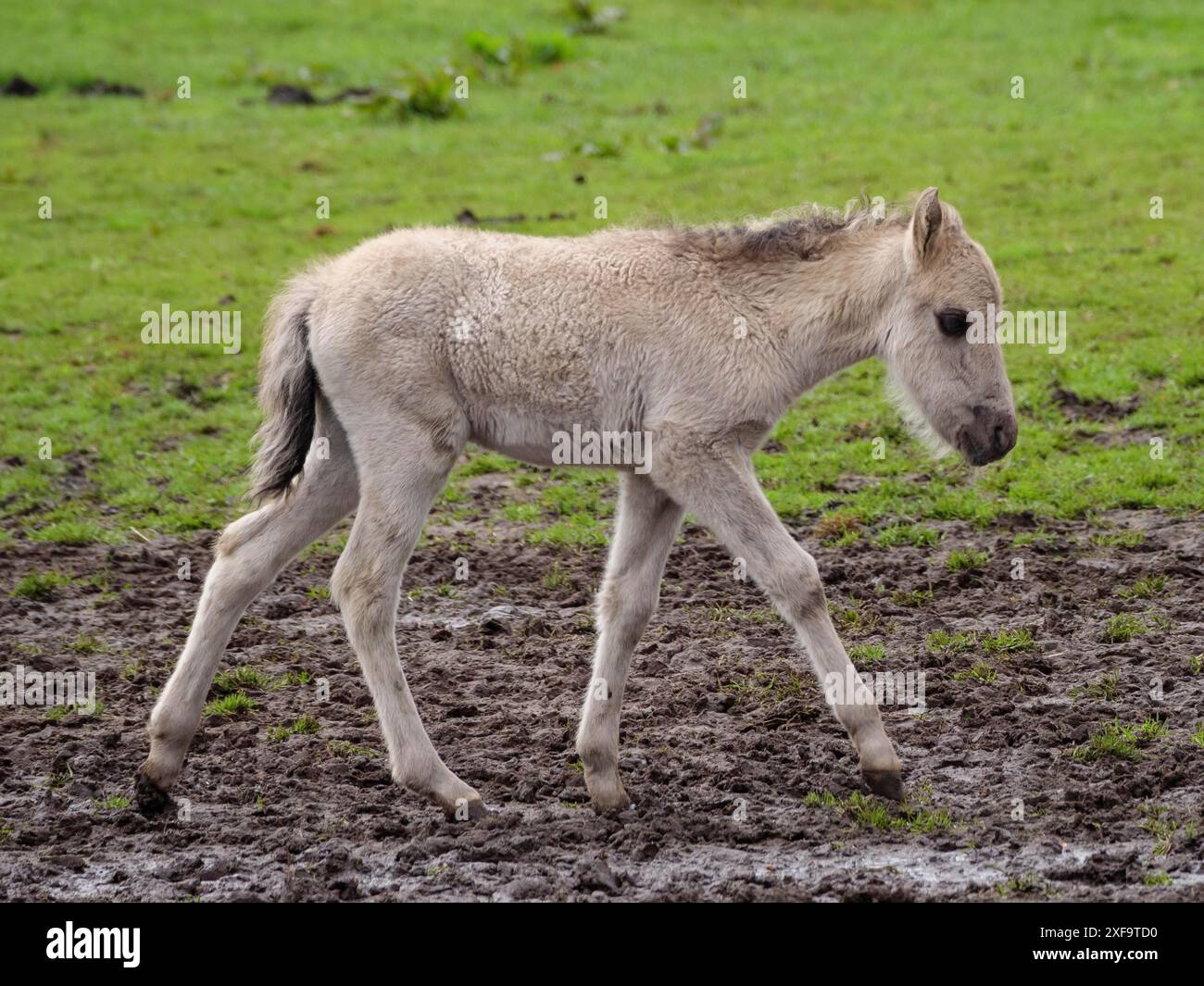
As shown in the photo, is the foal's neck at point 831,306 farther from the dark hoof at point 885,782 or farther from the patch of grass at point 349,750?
the patch of grass at point 349,750

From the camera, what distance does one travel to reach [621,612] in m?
6.56

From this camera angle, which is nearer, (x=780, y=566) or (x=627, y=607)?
(x=780, y=566)

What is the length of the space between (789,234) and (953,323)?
80 centimetres

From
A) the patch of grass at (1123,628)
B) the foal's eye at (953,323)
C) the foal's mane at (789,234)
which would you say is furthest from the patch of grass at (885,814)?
the foal's mane at (789,234)

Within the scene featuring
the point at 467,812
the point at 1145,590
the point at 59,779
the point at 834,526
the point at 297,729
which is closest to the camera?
the point at 467,812

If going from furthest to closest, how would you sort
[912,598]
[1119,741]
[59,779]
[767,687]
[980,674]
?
[912,598] → [767,687] → [980,674] → [59,779] → [1119,741]

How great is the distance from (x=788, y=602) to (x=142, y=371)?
27.9 ft

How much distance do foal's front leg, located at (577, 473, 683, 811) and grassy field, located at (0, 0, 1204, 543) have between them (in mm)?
1557

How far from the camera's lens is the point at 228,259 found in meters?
15.9

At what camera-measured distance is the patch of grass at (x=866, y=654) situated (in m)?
7.76

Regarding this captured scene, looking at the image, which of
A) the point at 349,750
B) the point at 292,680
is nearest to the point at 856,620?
the point at 349,750

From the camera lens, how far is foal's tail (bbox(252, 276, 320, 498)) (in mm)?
6605

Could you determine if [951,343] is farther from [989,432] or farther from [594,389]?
[594,389]

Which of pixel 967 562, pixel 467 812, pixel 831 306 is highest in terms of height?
pixel 831 306
